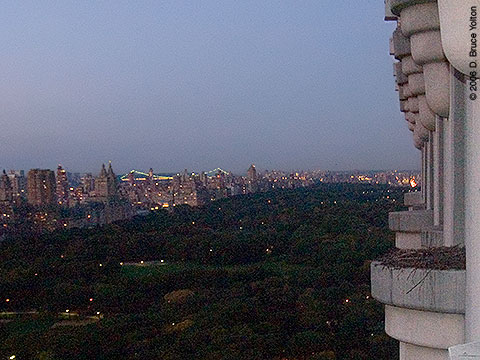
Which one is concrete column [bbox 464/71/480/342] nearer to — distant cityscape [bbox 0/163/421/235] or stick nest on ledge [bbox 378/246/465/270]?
stick nest on ledge [bbox 378/246/465/270]

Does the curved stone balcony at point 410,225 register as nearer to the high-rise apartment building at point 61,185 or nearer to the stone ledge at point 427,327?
the stone ledge at point 427,327

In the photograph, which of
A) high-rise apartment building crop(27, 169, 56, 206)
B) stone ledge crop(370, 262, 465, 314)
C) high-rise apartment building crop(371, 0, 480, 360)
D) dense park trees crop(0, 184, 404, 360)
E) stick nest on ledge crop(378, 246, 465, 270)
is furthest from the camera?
high-rise apartment building crop(27, 169, 56, 206)

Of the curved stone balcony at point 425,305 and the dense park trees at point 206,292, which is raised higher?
the curved stone balcony at point 425,305

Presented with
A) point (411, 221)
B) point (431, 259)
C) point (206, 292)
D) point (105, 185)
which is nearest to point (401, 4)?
point (431, 259)

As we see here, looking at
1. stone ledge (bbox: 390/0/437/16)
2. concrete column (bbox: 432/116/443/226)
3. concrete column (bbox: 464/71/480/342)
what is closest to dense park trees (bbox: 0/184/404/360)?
concrete column (bbox: 432/116/443/226)

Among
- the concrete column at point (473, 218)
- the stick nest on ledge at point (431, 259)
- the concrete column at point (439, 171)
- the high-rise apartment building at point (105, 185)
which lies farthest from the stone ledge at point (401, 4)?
Answer: the high-rise apartment building at point (105, 185)

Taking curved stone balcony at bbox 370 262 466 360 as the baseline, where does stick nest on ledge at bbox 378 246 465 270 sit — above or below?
above
